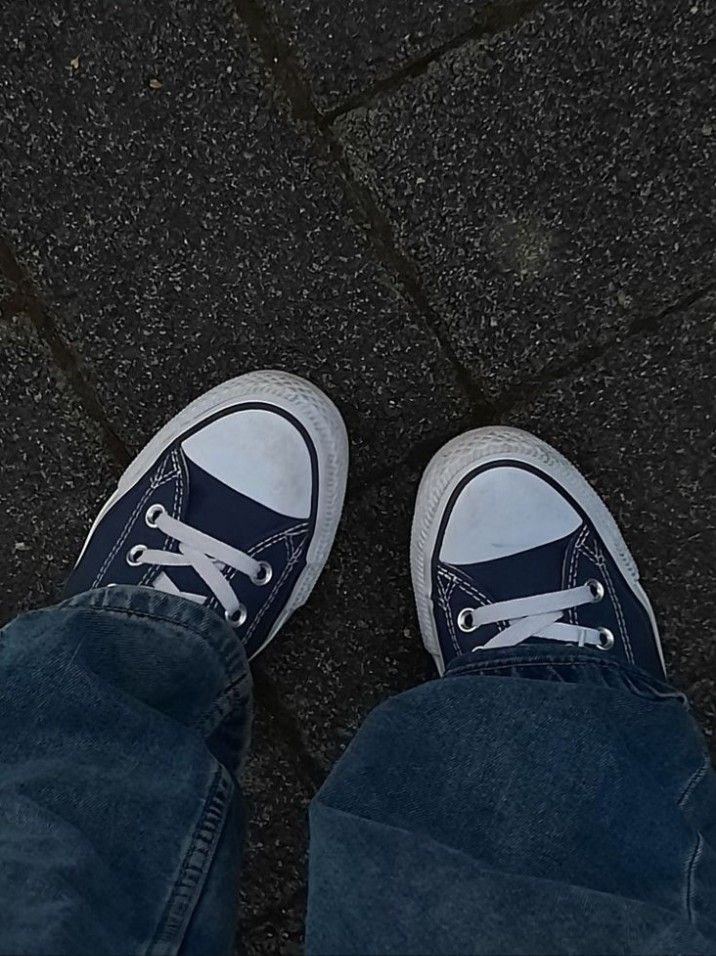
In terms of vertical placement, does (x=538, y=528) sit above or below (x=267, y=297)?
below

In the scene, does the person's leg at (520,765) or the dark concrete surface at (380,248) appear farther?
the dark concrete surface at (380,248)

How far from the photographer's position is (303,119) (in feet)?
3.44

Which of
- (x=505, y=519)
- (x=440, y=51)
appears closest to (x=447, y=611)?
(x=505, y=519)

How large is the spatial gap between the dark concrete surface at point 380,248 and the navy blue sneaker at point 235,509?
0.11 feet

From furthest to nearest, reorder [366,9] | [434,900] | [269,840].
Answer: [269,840]
[366,9]
[434,900]

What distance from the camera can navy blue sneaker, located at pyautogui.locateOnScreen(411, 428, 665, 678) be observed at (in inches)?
41.7

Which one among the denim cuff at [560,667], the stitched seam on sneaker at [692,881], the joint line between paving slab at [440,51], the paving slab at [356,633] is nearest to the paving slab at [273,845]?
the paving slab at [356,633]

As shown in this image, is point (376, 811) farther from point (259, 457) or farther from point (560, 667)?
point (259, 457)

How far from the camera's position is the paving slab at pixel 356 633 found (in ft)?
3.62

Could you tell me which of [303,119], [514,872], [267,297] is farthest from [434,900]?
[303,119]

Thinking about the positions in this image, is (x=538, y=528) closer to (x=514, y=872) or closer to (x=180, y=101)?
(x=514, y=872)

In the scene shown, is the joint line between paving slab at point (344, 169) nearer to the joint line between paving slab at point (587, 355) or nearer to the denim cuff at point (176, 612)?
the joint line between paving slab at point (587, 355)

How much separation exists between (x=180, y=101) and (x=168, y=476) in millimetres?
439

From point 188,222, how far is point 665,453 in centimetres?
62
